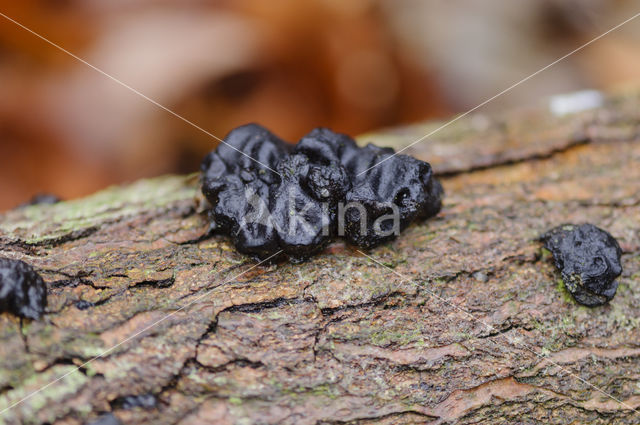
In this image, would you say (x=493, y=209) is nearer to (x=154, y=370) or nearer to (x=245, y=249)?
(x=245, y=249)

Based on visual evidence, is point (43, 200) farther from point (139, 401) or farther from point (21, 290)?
point (139, 401)

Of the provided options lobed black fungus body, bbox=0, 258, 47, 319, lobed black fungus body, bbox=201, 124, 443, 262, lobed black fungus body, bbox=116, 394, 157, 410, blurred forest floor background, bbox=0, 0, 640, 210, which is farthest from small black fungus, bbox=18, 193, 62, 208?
blurred forest floor background, bbox=0, 0, 640, 210

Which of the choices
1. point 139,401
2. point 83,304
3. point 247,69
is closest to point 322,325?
point 139,401

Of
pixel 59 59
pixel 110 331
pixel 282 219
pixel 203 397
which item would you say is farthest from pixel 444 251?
pixel 59 59

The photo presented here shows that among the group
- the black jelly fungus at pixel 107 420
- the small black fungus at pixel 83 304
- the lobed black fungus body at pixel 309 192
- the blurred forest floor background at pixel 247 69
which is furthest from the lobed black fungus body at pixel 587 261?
the blurred forest floor background at pixel 247 69

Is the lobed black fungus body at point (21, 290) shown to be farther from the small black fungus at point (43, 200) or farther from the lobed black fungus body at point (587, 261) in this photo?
the lobed black fungus body at point (587, 261)

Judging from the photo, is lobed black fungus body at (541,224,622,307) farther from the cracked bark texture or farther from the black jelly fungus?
the black jelly fungus
